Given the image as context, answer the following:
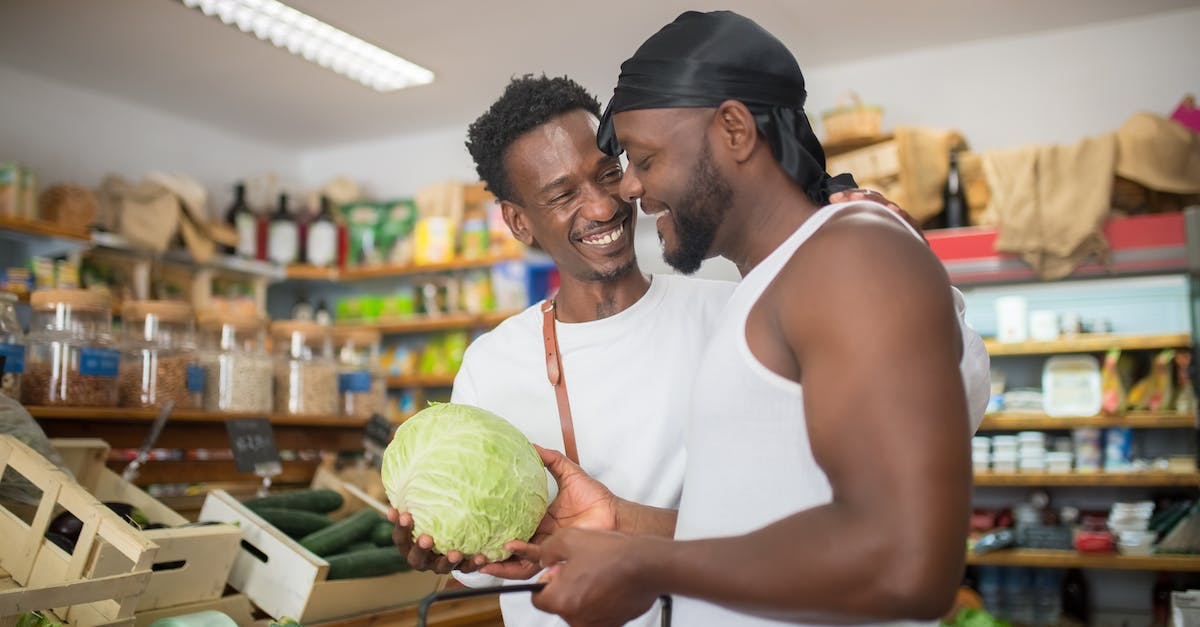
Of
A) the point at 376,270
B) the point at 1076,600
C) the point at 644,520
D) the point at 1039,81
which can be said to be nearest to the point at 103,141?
the point at 376,270

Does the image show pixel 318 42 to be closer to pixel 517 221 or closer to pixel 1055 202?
pixel 517 221

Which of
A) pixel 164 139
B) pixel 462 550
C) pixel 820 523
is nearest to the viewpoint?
pixel 820 523

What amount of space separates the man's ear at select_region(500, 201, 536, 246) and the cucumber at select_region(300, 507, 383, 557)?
1.04 m

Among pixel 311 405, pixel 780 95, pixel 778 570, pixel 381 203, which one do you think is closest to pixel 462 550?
pixel 778 570

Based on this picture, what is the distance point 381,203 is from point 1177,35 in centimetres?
548

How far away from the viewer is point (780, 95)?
1.32m

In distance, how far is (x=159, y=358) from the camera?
3.27 metres

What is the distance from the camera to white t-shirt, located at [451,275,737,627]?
2027 millimetres

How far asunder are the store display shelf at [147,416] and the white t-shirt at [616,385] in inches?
52.5

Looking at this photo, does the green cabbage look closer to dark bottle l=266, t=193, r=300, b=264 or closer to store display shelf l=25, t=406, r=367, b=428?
store display shelf l=25, t=406, r=367, b=428

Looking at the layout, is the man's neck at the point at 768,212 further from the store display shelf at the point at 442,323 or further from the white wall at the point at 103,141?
the white wall at the point at 103,141

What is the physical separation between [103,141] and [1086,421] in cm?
662

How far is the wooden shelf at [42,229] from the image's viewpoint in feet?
18.2

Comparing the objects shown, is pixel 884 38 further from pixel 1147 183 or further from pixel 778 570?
pixel 778 570
